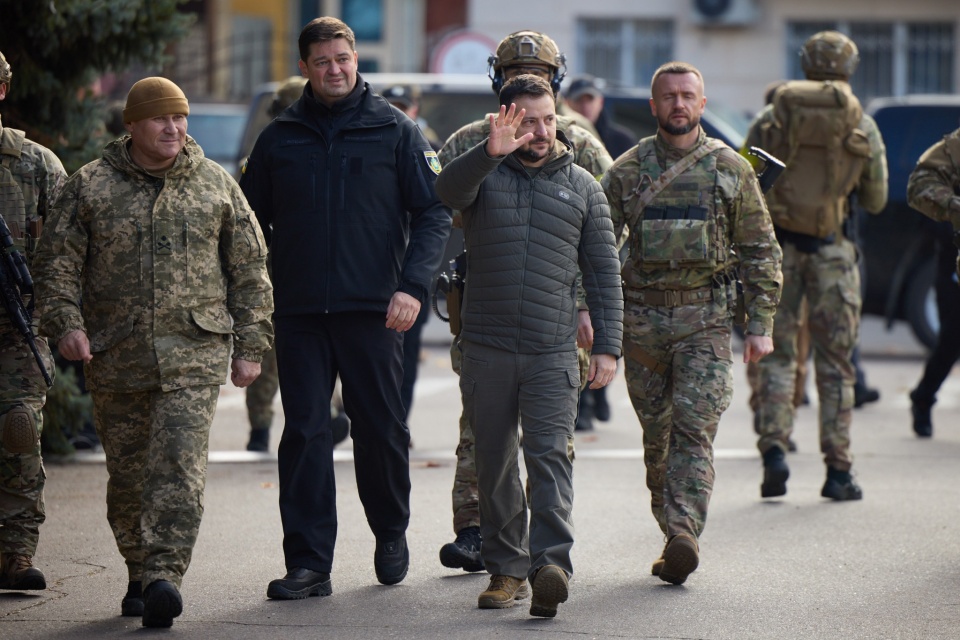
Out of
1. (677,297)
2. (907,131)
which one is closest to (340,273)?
(677,297)

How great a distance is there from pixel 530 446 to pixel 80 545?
227 cm

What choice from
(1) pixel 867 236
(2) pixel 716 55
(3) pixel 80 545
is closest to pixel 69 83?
(3) pixel 80 545

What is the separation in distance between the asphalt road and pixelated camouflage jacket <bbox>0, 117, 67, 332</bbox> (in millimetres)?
1247

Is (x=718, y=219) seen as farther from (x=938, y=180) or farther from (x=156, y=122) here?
(x=156, y=122)

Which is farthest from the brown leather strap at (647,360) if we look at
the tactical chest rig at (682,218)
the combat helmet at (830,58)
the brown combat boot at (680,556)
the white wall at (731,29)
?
the white wall at (731,29)

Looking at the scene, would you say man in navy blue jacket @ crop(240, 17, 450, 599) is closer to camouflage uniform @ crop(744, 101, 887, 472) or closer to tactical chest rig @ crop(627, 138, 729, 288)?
tactical chest rig @ crop(627, 138, 729, 288)

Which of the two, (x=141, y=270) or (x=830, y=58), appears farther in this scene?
(x=830, y=58)

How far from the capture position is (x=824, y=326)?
28.2 feet

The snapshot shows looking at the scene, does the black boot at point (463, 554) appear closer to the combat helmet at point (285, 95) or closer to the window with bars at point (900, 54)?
the combat helmet at point (285, 95)

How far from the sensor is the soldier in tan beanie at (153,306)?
225 inches

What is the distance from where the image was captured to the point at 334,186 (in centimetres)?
624

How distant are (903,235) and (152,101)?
995cm

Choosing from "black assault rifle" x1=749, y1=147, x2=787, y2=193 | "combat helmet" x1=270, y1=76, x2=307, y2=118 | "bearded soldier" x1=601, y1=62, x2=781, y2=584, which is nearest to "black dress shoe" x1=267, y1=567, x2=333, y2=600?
"bearded soldier" x1=601, y1=62, x2=781, y2=584

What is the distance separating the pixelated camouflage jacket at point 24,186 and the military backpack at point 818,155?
3.87m
